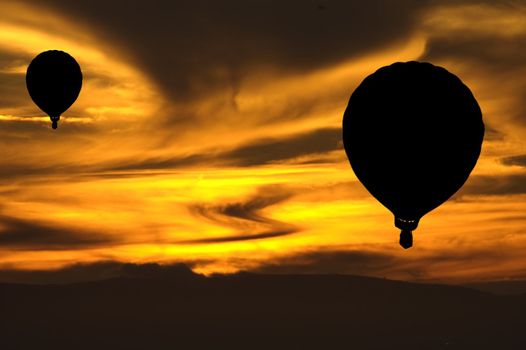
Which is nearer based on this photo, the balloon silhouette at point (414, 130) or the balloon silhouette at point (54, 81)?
the balloon silhouette at point (414, 130)

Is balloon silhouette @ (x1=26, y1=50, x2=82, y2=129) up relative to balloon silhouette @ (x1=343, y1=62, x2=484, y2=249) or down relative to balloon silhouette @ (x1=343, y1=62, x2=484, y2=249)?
up

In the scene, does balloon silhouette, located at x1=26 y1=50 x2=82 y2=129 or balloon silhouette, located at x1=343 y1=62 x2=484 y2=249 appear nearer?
balloon silhouette, located at x1=343 y1=62 x2=484 y2=249

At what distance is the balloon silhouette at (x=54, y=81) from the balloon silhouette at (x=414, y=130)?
1948 centimetres

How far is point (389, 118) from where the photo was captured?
32.6 metres

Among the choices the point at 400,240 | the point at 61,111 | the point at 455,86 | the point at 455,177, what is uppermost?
the point at 61,111

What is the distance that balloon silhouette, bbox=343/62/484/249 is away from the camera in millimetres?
32438

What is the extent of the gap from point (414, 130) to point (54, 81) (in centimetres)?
2272

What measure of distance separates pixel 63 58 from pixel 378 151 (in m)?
23.4

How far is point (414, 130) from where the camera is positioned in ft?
107

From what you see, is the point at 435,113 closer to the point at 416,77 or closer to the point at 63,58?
the point at 416,77

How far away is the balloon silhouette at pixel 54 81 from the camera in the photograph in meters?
50.0

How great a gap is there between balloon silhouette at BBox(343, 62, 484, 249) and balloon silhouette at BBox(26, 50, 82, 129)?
19483 millimetres

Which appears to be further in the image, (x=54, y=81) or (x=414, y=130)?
(x=54, y=81)

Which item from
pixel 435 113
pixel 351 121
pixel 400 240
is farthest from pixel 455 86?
pixel 400 240
